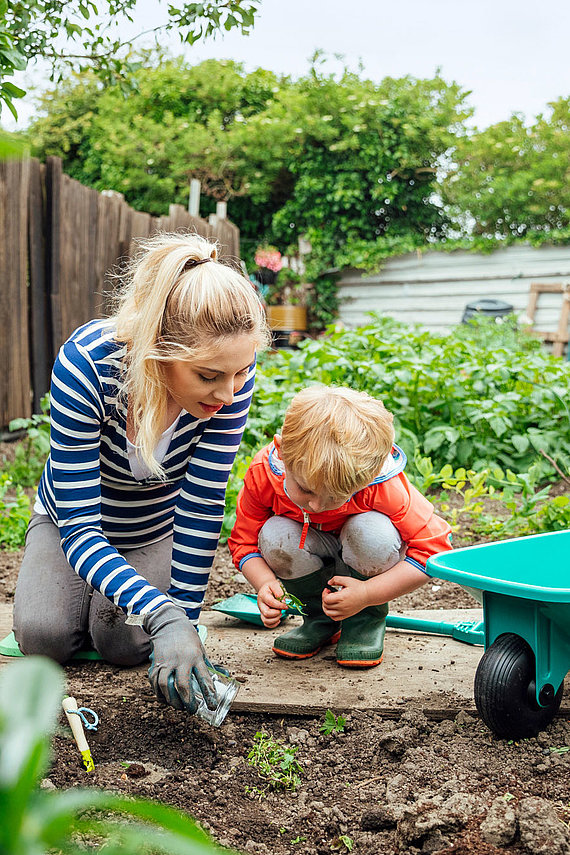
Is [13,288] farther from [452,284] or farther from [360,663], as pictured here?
[452,284]

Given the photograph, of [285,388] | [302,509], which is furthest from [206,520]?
[285,388]

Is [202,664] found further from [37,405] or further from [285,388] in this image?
[37,405]

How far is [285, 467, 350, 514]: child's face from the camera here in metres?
1.78

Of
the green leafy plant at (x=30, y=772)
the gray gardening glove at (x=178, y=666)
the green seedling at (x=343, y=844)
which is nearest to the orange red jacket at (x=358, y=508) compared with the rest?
Answer: the gray gardening glove at (x=178, y=666)

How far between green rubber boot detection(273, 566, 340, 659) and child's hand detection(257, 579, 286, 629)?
0.39 feet

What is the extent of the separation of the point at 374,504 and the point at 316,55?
11.5 m

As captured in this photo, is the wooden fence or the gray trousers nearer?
the gray trousers

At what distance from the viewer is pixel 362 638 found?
6.45 feet

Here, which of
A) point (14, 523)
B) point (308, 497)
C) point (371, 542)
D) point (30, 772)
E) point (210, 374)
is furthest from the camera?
point (14, 523)

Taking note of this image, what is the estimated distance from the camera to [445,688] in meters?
1.82

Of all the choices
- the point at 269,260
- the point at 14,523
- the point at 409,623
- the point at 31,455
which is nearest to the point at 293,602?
the point at 409,623

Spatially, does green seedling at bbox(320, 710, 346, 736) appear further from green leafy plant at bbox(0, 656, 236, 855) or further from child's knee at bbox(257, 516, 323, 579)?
green leafy plant at bbox(0, 656, 236, 855)

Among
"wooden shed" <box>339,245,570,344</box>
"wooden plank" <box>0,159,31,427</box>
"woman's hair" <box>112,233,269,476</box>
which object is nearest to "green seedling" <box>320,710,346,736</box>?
"woman's hair" <box>112,233,269,476</box>

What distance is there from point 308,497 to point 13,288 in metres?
2.90
